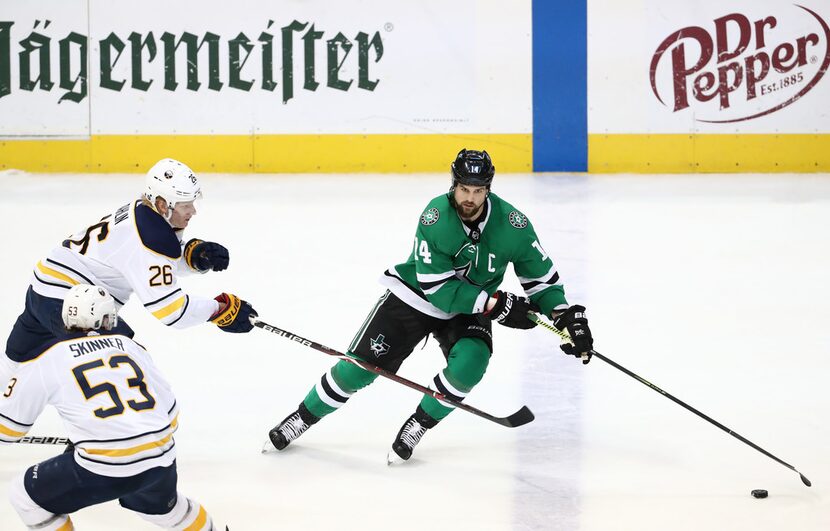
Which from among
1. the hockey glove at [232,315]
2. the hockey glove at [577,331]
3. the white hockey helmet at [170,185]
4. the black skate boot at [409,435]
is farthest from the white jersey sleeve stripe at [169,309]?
the hockey glove at [577,331]

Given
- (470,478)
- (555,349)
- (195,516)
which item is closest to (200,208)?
(555,349)

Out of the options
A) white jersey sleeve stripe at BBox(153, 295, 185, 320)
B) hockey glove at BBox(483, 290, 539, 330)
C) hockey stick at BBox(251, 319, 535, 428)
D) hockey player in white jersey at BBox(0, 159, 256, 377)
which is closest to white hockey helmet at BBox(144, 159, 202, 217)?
hockey player in white jersey at BBox(0, 159, 256, 377)

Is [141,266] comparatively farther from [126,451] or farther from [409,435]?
[409,435]

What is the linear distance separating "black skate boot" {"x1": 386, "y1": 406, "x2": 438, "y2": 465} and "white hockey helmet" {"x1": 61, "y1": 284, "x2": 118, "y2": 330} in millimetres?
1254

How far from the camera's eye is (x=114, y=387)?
2.78 meters

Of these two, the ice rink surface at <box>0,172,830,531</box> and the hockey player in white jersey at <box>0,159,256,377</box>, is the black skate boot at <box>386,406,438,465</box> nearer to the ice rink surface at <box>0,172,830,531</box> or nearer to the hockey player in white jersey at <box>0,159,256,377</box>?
the ice rink surface at <box>0,172,830,531</box>

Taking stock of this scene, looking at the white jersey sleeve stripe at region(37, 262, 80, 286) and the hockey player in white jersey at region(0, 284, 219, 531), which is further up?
the white jersey sleeve stripe at region(37, 262, 80, 286)

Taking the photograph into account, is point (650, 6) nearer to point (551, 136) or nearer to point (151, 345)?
point (551, 136)

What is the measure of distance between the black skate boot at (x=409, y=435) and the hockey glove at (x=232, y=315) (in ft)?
2.00

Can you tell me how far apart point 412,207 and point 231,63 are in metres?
2.57

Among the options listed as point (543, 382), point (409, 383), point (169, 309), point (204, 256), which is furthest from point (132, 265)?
point (543, 382)

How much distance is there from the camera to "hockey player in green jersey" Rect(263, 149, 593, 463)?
374 centimetres

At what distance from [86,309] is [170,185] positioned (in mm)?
799

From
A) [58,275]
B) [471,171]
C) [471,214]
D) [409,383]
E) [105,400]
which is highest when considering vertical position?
[471,171]
